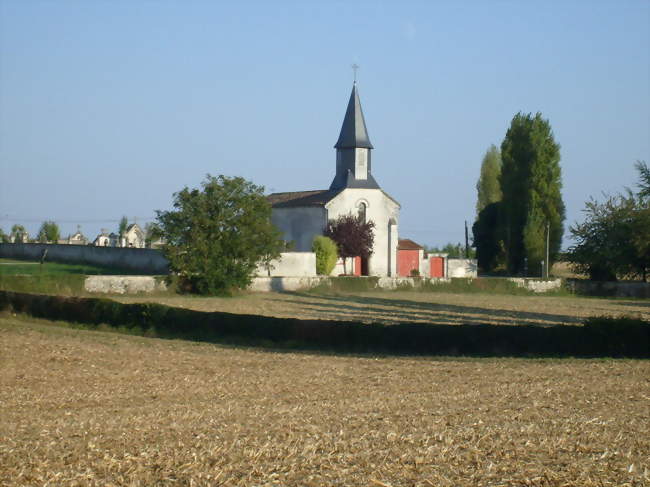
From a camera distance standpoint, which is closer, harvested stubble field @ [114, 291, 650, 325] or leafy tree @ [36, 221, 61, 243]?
harvested stubble field @ [114, 291, 650, 325]

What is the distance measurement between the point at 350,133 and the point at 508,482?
61.5 m

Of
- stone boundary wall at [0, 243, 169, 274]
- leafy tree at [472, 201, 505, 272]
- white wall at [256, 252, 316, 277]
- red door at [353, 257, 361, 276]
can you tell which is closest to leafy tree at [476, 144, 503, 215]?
leafy tree at [472, 201, 505, 272]

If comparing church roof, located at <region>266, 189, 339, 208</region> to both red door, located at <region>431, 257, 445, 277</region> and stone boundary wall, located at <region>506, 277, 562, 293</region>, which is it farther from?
stone boundary wall, located at <region>506, 277, 562, 293</region>

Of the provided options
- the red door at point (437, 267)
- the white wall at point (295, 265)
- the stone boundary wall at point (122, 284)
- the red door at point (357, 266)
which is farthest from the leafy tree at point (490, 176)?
the stone boundary wall at point (122, 284)

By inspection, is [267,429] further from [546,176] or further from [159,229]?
[546,176]

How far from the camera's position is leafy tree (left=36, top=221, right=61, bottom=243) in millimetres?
93312

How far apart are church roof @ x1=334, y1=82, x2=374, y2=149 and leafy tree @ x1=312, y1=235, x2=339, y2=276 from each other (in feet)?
35.8

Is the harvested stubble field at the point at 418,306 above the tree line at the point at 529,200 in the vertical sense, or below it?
below

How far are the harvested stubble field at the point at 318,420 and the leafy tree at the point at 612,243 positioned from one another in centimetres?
3787

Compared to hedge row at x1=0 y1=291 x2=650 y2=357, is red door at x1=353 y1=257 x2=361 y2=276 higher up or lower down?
higher up

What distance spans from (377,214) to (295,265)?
1300cm

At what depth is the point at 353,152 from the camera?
224 ft

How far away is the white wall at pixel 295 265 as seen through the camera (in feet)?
185

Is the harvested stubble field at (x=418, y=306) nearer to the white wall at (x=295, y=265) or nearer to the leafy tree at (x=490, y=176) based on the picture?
the white wall at (x=295, y=265)
